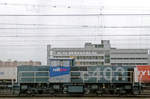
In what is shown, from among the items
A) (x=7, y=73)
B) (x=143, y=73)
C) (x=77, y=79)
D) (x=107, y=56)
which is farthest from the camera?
(x=107, y=56)

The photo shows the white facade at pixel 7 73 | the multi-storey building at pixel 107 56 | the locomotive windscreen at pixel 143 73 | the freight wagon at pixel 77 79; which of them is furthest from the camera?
the multi-storey building at pixel 107 56

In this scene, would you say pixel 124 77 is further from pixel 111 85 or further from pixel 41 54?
pixel 41 54

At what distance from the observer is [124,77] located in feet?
47.0

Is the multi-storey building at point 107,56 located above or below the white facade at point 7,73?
above

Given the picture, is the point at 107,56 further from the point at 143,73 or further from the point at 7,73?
the point at 143,73

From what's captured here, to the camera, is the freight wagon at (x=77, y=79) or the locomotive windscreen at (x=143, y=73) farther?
the locomotive windscreen at (x=143, y=73)

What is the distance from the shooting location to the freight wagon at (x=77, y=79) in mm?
14062

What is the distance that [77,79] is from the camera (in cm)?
1432

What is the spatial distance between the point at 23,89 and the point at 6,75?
7010mm

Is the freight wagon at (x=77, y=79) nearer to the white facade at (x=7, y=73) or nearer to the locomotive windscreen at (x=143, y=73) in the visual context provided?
the locomotive windscreen at (x=143, y=73)

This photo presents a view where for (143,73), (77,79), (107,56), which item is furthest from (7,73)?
(107,56)

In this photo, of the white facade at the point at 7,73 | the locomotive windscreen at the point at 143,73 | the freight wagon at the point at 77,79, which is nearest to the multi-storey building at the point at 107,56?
the white facade at the point at 7,73

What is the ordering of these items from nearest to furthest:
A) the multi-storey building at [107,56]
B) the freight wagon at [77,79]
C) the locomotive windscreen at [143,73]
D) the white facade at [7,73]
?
the freight wagon at [77,79], the locomotive windscreen at [143,73], the white facade at [7,73], the multi-storey building at [107,56]

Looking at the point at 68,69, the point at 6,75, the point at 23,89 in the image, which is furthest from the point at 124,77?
the point at 6,75
